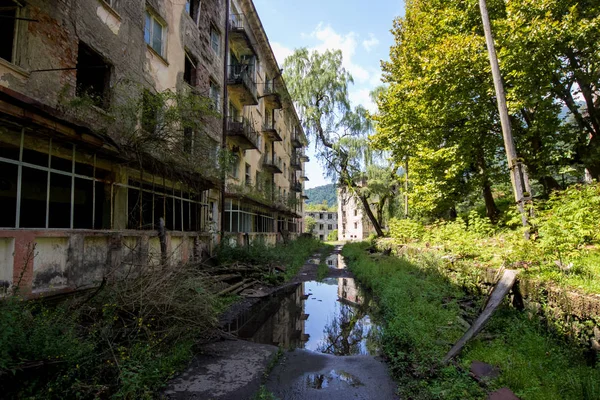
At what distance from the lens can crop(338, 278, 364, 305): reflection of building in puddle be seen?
1035 cm

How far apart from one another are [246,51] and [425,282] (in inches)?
637

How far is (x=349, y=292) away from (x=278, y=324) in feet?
15.2

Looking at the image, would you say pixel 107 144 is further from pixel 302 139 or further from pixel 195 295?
pixel 302 139

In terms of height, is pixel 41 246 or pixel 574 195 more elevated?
pixel 574 195

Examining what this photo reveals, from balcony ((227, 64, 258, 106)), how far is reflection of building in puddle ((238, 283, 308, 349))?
422 inches

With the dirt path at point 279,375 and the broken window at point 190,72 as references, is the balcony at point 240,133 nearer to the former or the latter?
the broken window at point 190,72

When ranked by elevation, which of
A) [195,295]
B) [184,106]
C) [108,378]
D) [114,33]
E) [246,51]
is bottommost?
[108,378]

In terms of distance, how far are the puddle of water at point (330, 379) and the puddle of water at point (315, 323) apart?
1.21 m

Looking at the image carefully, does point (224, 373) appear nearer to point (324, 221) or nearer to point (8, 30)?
point (8, 30)

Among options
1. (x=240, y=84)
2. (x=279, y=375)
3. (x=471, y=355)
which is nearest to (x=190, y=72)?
(x=240, y=84)

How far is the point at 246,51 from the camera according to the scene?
18547 millimetres

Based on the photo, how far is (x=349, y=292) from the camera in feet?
38.2

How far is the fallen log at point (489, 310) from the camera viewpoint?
4.61 m

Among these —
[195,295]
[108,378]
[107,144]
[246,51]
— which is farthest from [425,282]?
[246,51]
